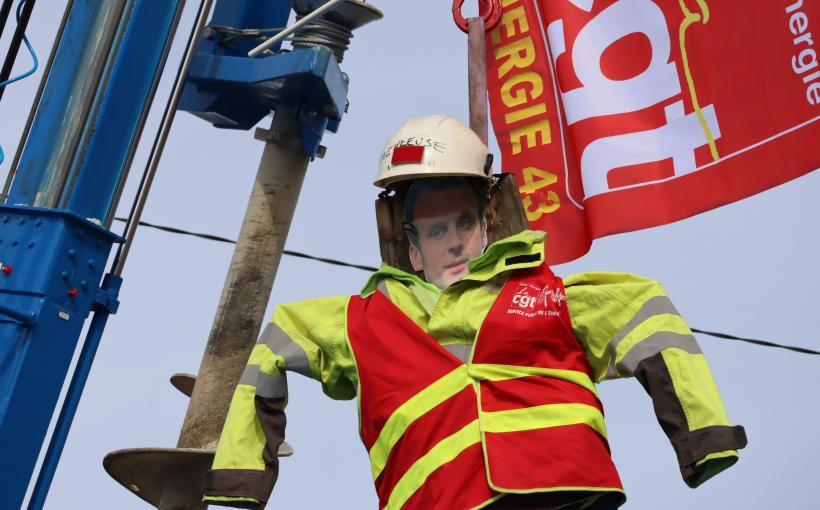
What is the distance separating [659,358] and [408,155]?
1261 millimetres

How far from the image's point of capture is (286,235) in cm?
767

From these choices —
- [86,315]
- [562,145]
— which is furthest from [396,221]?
[562,145]

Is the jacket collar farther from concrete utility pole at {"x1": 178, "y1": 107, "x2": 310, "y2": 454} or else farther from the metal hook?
concrete utility pole at {"x1": 178, "y1": 107, "x2": 310, "y2": 454}

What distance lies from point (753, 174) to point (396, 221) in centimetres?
261

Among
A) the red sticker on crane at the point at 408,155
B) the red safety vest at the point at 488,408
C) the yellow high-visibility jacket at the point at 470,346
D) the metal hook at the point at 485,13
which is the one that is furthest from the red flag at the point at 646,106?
the red safety vest at the point at 488,408

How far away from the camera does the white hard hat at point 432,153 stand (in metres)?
5.72

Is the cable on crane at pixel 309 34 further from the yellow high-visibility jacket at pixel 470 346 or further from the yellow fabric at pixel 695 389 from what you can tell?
the yellow fabric at pixel 695 389

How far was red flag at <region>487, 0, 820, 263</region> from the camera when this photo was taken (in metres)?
7.88

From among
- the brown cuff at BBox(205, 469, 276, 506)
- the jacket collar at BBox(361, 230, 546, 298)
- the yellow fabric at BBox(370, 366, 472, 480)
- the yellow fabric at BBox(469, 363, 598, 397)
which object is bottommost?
the brown cuff at BBox(205, 469, 276, 506)

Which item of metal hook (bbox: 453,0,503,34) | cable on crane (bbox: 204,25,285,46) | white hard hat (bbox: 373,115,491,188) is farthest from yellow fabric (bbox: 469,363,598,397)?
cable on crane (bbox: 204,25,285,46)

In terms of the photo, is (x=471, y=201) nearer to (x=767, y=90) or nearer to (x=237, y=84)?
(x=237, y=84)

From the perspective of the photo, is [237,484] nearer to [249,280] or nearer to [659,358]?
[659,358]

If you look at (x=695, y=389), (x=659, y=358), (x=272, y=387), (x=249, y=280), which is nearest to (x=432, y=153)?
(x=272, y=387)

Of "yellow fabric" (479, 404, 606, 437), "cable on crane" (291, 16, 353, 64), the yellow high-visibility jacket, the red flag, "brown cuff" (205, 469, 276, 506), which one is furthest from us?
the red flag
